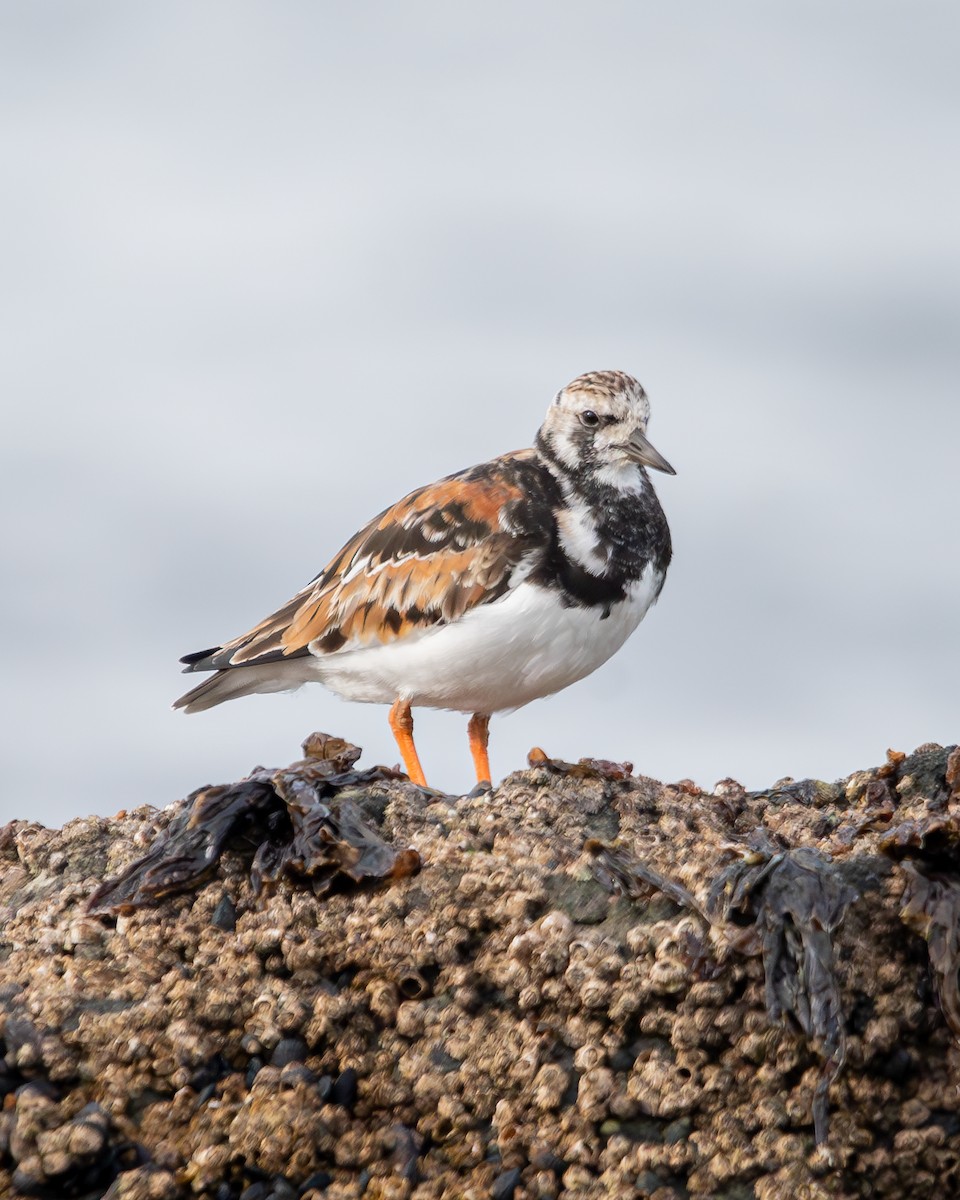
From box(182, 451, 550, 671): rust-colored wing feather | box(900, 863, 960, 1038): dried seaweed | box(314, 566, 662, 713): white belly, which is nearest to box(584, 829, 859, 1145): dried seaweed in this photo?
box(900, 863, 960, 1038): dried seaweed

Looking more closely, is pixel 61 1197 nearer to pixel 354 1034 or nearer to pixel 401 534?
pixel 354 1034

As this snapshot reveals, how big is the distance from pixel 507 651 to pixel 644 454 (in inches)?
47.1

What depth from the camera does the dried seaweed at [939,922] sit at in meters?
3.59

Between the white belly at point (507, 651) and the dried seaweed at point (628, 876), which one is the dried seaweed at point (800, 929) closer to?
the dried seaweed at point (628, 876)

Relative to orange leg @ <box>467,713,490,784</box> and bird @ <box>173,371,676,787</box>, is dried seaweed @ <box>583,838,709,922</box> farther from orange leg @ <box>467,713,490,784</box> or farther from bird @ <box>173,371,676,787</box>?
orange leg @ <box>467,713,490,784</box>

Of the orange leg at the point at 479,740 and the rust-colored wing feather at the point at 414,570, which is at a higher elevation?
the rust-colored wing feather at the point at 414,570

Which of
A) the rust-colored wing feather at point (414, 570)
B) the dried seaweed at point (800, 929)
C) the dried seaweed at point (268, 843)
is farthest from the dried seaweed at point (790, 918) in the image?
the rust-colored wing feather at point (414, 570)

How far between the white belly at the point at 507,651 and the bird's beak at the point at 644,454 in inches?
19.8

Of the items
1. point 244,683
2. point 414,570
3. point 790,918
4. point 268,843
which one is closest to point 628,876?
point 790,918

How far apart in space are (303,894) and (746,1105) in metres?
1.35

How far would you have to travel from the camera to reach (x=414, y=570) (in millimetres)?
7184

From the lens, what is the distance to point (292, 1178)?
3719 millimetres

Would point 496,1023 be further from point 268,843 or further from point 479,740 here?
point 479,740

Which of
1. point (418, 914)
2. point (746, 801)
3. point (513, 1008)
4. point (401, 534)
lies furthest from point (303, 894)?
point (401, 534)
